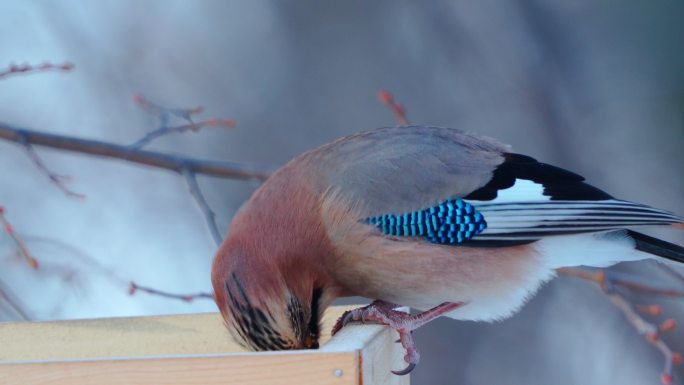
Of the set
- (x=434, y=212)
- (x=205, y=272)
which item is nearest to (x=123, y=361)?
(x=434, y=212)

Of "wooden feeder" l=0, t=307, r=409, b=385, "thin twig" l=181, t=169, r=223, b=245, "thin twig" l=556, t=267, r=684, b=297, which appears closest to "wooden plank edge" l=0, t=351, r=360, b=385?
"wooden feeder" l=0, t=307, r=409, b=385

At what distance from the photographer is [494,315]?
6.39 feet

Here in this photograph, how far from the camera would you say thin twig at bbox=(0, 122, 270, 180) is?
7.51 feet

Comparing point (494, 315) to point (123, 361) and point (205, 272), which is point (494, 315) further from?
point (205, 272)

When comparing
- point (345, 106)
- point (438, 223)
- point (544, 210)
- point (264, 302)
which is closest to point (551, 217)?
point (544, 210)

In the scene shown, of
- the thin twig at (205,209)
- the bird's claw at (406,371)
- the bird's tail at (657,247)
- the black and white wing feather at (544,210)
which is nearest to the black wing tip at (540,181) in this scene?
the black and white wing feather at (544,210)

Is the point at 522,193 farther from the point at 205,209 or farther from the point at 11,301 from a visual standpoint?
the point at 11,301

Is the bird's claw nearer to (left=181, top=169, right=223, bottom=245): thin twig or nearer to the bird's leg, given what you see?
the bird's leg

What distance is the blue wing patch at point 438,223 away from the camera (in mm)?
1833

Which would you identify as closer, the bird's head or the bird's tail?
the bird's head

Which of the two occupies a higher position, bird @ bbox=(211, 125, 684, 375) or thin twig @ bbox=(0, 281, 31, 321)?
bird @ bbox=(211, 125, 684, 375)

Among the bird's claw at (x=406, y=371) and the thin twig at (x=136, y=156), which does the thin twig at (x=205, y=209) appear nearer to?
the thin twig at (x=136, y=156)

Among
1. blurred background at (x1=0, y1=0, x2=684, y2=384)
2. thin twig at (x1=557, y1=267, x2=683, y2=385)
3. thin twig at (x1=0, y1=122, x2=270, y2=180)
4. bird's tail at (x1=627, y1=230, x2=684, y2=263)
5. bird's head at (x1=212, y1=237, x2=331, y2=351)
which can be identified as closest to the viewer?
bird's head at (x1=212, y1=237, x2=331, y2=351)

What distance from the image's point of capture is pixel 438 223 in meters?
1.84
